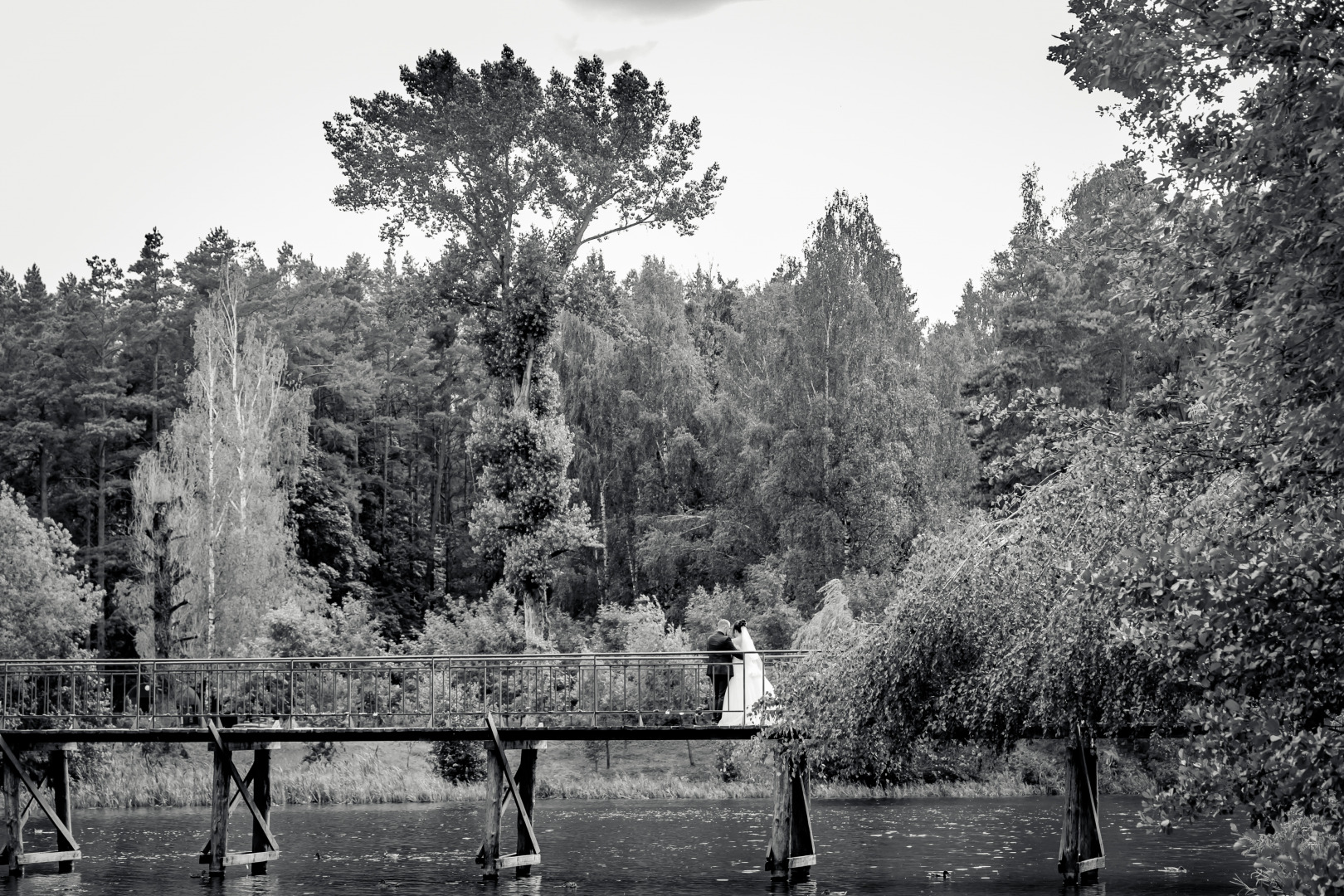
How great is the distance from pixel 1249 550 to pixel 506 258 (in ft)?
105

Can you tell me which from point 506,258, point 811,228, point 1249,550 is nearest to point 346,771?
point 506,258

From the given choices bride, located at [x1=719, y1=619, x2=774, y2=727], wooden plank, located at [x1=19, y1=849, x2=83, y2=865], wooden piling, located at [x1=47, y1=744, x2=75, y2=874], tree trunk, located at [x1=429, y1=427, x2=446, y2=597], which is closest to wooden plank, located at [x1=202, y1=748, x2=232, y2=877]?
wooden plank, located at [x1=19, y1=849, x2=83, y2=865]

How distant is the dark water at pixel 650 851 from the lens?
21.8 m

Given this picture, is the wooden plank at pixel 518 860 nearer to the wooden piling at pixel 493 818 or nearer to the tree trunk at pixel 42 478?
the wooden piling at pixel 493 818

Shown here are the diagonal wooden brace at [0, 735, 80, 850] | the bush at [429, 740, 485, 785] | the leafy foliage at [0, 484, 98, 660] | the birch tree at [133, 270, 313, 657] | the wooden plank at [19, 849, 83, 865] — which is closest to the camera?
the wooden plank at [19, 849, 83, 865]

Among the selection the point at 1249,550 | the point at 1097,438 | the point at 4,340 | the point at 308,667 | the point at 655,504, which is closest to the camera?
the point at 1249,550

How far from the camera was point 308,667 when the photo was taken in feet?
83.8

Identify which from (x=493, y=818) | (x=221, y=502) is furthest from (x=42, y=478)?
(x=493, y=818)

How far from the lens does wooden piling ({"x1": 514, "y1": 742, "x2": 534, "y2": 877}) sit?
2325cm

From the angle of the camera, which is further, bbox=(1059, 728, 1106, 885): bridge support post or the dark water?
the dark water

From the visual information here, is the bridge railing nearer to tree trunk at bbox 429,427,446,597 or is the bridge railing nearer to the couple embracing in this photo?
the couple embracing

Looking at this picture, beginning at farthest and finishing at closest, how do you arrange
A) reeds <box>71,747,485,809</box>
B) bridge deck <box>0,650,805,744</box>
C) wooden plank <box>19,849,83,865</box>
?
reeds <box>71,747,485,809</box>, wooden plank <box>19,849,83,865</box>, bridge deck <box>0,650,805,744</box>

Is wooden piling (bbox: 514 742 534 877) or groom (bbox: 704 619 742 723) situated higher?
groom (bbox: 704 619 742 723)

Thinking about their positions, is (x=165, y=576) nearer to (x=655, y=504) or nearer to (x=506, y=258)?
(x=506, y=258)
